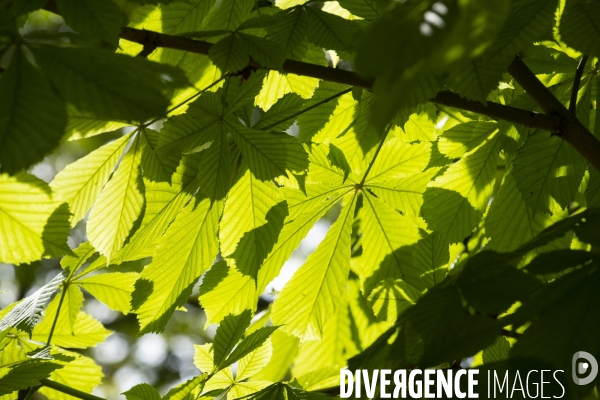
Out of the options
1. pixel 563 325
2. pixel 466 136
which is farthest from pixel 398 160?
pixel 563 325

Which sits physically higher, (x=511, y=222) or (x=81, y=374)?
(x=511, y=222)

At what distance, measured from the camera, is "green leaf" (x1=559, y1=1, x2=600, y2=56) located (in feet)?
2.25

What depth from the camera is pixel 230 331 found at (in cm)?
111

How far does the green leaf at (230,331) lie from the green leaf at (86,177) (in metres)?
0.33

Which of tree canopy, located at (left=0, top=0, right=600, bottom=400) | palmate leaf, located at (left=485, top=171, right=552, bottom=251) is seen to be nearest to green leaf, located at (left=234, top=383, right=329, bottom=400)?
tree canopy, located at (left=0, top=0, right=600, bottom=400)

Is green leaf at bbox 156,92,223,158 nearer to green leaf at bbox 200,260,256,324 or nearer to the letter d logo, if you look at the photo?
green leaf at bbox 200,260,256,324

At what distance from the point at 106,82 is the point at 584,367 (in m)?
0.57

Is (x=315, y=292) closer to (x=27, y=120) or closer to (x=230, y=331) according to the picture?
(x=230, y=331)

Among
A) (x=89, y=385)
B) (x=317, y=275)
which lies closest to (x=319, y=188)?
(x=317, y=275)

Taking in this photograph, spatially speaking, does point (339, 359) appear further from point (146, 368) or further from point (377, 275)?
point (146, 368)

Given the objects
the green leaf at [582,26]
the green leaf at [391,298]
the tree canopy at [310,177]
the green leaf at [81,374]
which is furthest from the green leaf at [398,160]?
the green leaf at [81,374]

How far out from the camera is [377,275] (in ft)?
4.02

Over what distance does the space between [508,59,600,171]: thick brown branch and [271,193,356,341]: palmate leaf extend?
1.68 ft

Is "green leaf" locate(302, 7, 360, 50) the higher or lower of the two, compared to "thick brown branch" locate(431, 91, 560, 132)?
higher
